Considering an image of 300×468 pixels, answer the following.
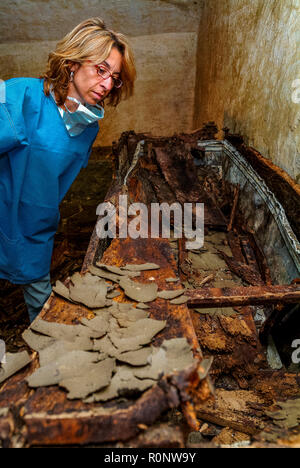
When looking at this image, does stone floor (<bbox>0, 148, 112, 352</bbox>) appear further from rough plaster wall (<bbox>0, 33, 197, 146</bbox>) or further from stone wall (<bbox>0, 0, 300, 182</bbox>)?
stone wall (<bbox>0, 0, 300, 182</bbox>)

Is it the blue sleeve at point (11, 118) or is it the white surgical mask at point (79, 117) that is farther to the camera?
the white surgical mask at point (79, 117)

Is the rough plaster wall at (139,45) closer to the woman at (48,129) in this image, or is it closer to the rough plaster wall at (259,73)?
the rough plaster wall at (259,73)

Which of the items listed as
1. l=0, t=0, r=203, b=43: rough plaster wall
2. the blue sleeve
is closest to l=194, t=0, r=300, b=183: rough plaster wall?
l=0, t=0, r=203, b=43: rough plaster wall

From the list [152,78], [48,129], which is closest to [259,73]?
[48,129]

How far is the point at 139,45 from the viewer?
712 cm

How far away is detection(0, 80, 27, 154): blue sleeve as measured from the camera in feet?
5.39

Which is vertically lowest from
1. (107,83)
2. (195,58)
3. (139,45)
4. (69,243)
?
(69,243)

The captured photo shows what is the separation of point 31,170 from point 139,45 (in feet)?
22.2

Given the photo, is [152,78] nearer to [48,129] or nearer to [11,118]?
[48,129]

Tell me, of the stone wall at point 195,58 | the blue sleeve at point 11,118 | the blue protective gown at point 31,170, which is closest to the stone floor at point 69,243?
the blue protective gown at point 31,170

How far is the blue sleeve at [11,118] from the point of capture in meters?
1.64

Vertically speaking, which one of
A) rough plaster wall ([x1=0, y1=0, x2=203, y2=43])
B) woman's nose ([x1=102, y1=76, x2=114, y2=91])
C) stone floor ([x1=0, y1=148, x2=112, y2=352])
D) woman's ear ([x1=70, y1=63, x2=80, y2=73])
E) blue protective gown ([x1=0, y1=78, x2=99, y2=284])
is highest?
rough plaster wall ([x1=0, y1=0, x2=203, y2=43])

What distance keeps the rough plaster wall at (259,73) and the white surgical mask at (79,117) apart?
64.6 inches

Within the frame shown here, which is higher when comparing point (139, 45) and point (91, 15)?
point (91, 15)
